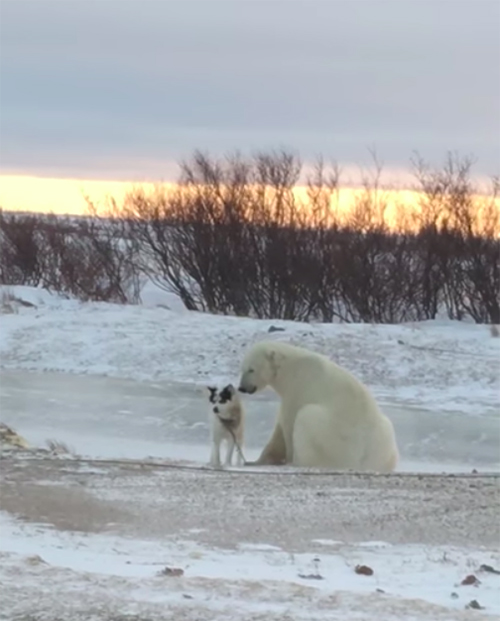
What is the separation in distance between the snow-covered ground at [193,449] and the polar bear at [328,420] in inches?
37.4

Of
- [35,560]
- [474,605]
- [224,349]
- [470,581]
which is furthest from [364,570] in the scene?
[224,349]

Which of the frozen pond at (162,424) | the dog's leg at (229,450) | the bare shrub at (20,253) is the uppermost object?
the bare shrub at (20,253)

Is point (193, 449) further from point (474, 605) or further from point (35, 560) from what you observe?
point (474, 605)

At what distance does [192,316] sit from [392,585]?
21.6 meters

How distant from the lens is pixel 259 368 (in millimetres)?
10227

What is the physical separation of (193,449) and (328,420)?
405 cm

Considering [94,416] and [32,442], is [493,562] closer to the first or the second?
[32,442]

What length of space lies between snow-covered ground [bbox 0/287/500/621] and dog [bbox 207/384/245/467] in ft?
4.01

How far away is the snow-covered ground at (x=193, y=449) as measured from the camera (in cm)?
477

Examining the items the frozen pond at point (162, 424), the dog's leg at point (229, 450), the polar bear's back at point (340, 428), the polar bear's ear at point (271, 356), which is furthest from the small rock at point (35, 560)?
the frozen pond at point (162, 424)

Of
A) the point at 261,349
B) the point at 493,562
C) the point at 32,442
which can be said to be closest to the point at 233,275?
the point at 32,442

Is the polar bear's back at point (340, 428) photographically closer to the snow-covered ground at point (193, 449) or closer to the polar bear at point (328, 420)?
the polar bear at point (328, 420)

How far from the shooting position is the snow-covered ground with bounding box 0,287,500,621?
4.77 meters

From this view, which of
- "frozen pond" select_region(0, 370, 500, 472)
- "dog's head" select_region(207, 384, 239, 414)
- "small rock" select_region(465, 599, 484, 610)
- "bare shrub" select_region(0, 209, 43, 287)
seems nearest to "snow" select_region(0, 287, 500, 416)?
"frozen pond" select_region(0, 370, 500, 472)
